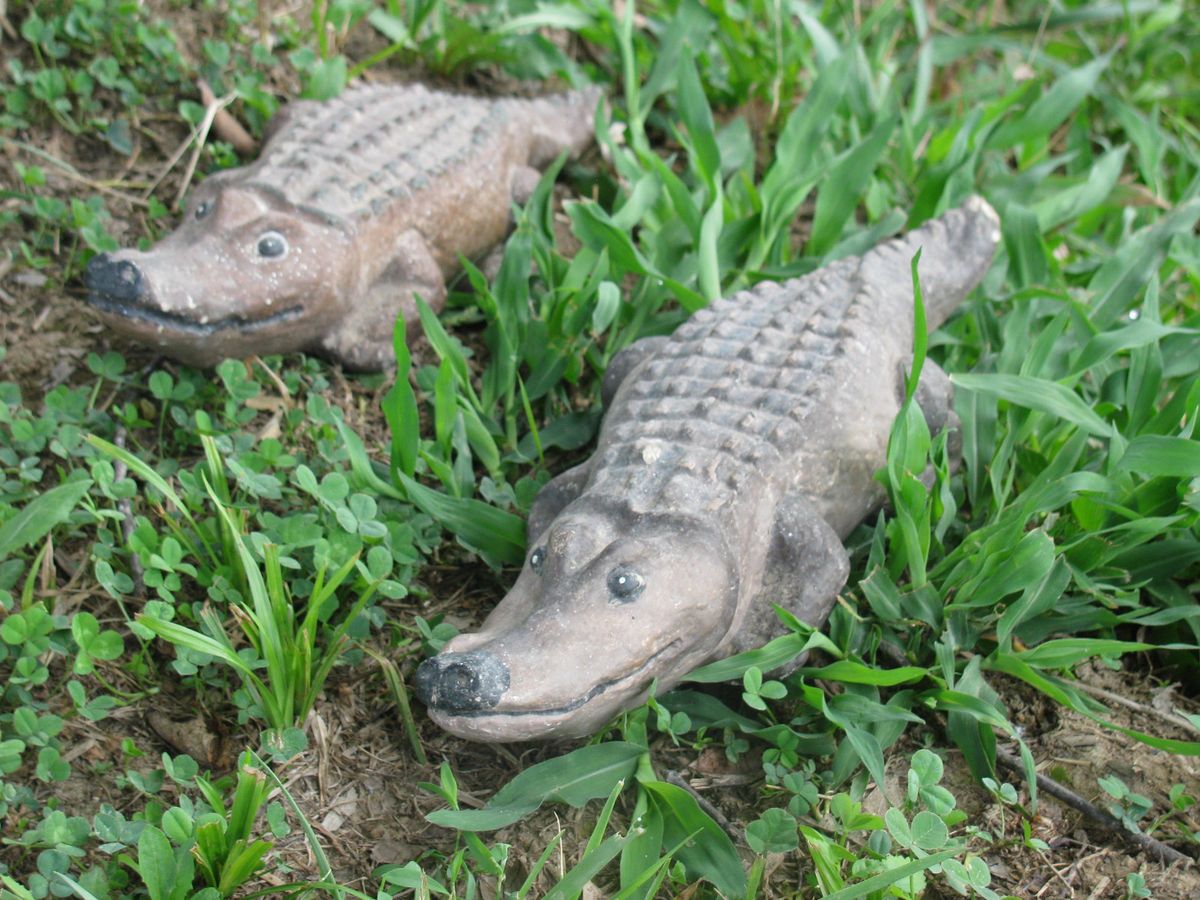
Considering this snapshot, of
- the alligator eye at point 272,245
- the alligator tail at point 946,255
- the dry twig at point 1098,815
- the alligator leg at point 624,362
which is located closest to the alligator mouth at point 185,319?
the alligator eye at point 272,245

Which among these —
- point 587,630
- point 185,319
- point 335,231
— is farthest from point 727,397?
point 185,319

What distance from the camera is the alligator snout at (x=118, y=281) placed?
2.42 metres

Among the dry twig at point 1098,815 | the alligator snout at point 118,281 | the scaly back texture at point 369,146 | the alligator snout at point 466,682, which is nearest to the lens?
the alligator snout at point 466,682

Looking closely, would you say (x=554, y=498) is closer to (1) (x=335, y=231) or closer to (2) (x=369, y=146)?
(1) (x=335, y=231)

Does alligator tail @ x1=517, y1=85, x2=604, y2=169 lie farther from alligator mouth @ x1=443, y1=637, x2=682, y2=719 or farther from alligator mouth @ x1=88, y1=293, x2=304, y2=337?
alligator mouth @ x1=443, y1=637, x2=682, y2=719

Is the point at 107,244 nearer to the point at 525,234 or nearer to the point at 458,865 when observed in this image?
the point at 525,234

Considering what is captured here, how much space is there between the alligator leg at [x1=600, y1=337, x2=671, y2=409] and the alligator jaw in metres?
Result: 0.78

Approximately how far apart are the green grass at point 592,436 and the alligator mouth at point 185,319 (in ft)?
0.33

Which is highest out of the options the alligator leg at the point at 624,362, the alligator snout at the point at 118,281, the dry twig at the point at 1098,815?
the alligator snout at the point at 118,281

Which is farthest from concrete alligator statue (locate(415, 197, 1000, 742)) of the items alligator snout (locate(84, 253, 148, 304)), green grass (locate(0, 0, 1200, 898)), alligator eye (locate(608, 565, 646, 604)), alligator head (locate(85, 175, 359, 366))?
alligator snout (locate(84, 253, 148, 304))

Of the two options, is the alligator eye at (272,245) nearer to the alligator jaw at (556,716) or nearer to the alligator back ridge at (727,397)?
the alligator back ridge at (727,397)

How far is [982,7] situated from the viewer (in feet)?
14.2

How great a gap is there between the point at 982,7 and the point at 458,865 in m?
3.74

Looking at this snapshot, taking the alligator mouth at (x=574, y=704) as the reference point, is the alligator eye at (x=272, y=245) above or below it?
above
